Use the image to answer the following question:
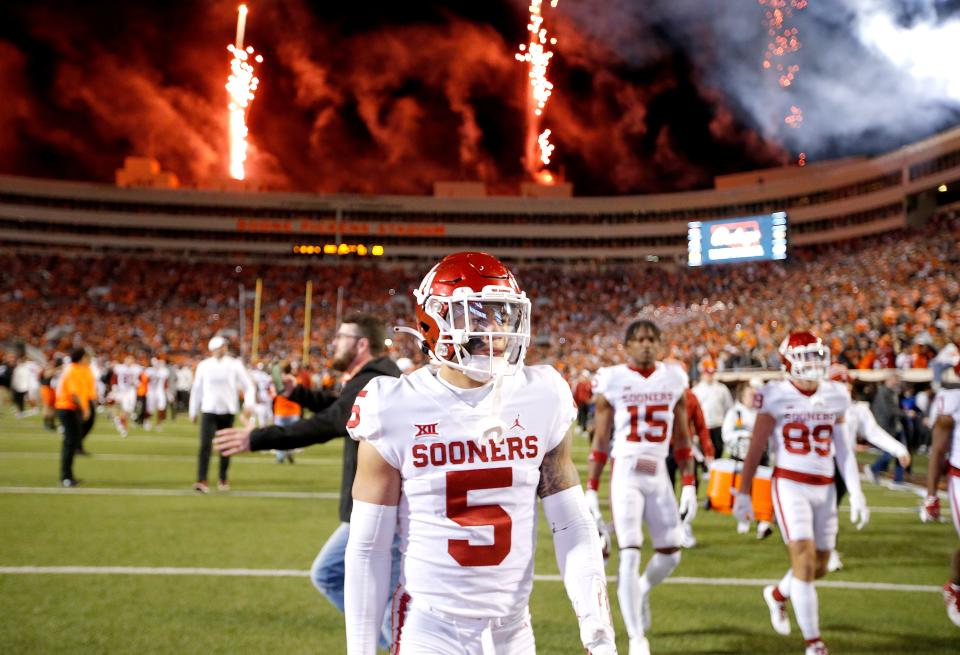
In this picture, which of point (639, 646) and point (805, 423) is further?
point (805, 423)

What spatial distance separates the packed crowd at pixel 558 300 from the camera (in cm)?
3022

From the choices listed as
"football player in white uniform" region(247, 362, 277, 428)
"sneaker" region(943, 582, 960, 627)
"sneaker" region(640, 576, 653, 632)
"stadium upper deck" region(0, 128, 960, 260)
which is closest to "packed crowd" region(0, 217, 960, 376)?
"stadium upper deck" region(0, 128, 960, 260)

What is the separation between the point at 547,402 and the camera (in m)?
2.53

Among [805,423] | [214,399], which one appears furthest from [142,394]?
[805,423]

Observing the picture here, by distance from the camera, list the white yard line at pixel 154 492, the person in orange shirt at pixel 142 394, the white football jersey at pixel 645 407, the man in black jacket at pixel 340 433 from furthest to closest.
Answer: the person in orange shirt at pixel 142 394, the white yard line at pixel 154 492, the white football jersey at pixel 645 407, the man in black jacket at pixel 340 433

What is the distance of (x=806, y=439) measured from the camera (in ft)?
18.6

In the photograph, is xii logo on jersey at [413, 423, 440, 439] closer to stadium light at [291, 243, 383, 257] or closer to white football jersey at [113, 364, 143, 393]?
white football jersey at [113, 364, 143, 393]

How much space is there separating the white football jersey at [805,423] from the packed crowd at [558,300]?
52.3ft

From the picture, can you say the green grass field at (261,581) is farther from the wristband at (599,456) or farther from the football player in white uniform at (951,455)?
the wristband at (599,456)

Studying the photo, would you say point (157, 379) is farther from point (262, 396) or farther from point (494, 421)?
point (494, 421)

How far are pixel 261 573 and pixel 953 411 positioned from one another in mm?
5542

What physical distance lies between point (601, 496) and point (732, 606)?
582 cm

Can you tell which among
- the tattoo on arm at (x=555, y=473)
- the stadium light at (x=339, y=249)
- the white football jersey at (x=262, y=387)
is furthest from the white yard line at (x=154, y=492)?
the stadium light at (x=339, y=249)

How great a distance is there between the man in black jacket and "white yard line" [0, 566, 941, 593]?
2788 mm
